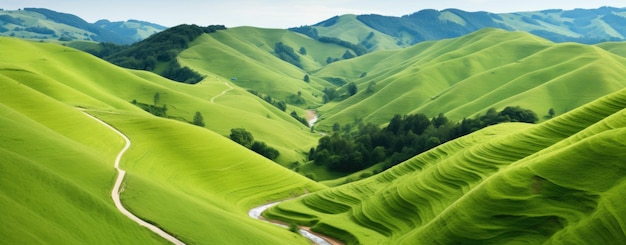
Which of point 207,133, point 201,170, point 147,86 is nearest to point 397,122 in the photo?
point 207,133

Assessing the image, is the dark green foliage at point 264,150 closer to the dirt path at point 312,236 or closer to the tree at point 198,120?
the tree at point 198,120

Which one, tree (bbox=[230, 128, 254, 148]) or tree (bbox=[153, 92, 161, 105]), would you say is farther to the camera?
tree (bbox=[153, 92, 161, 105])

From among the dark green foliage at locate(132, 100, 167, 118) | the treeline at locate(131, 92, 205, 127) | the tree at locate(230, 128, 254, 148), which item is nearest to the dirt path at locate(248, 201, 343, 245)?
the tree at locate(230, 128, 254, 148)

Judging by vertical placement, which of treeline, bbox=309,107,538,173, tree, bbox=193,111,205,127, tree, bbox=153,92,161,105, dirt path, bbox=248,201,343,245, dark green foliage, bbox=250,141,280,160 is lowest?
dirt path, bbox=248,201,343,245

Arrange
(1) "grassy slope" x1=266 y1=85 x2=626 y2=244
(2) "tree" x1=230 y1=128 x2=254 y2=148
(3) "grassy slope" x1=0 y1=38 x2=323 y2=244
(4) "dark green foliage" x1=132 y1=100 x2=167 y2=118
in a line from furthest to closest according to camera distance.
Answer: (4) "dark green foliage" x1=132 y1=100 x2=167 y2=118 < (2) "tree" x1=230 y1=128 x2=254 y2=148 < (1) "grassy slope" x1=266 y1=85 x2=626 y2=244 < (3) "grassy slope" x1=0 y1=38 x2=323 y2=244

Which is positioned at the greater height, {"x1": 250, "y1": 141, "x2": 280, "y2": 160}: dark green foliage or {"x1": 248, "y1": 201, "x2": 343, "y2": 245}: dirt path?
{"x1": 250, "y1": 141, "x2": 280, "y2": 160}: dark green foliage

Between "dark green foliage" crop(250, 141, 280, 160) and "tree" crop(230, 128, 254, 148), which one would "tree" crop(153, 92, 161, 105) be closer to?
"tree" crop(230, 128, 254, 148)

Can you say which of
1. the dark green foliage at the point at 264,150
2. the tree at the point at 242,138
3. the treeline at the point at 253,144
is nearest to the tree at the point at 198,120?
the treeline at the point at 253,144
